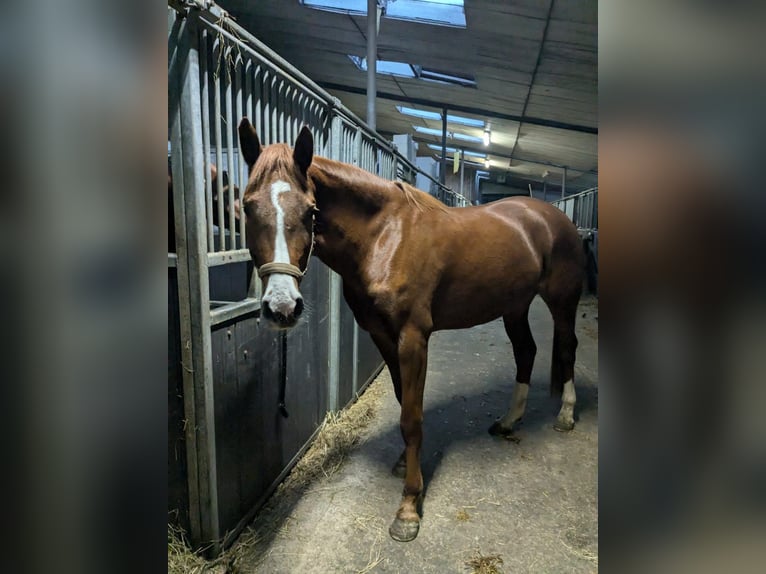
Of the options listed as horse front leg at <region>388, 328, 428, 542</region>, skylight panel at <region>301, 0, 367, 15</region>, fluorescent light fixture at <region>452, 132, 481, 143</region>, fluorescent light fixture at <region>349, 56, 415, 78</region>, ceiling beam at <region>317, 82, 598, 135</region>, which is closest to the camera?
horse front leg at <region>388, 328, 428, 542</region>

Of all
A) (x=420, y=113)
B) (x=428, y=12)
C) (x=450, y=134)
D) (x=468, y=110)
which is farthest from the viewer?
(x=450, y=134)

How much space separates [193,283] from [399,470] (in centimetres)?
140

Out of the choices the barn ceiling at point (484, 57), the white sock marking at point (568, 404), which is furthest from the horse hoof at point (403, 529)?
the barn ceiling at point (484, 57)

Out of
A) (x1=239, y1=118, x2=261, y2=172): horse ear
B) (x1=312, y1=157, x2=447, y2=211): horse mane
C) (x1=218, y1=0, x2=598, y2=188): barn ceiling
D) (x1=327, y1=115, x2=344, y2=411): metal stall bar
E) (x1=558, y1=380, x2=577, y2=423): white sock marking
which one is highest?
(x1=218, y1=0, x2=598, y2=188): barn ceiling

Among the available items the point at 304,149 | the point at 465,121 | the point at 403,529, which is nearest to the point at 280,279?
the point at 304,149

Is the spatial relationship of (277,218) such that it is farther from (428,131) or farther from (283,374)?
(428,131)

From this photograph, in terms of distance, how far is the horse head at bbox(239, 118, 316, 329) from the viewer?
127 cm

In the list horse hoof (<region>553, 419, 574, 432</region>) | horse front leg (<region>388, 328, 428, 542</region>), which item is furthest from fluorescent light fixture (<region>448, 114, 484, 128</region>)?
horse front leg (<region>388, 328, 428, 542</region>)

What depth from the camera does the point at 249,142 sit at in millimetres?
1366

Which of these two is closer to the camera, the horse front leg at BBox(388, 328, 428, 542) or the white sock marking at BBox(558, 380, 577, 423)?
the horse front leg at BBox(388, 328, 428, 542)

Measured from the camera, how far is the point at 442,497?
1918 millimetres

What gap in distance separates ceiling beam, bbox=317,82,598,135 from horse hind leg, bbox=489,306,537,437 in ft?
18.2

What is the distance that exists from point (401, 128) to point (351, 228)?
10063 mm

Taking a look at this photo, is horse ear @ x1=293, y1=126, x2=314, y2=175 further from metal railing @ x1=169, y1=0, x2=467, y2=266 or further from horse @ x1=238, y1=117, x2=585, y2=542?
metal railing @ x1=169, y1=0, x2=467, y2=266
